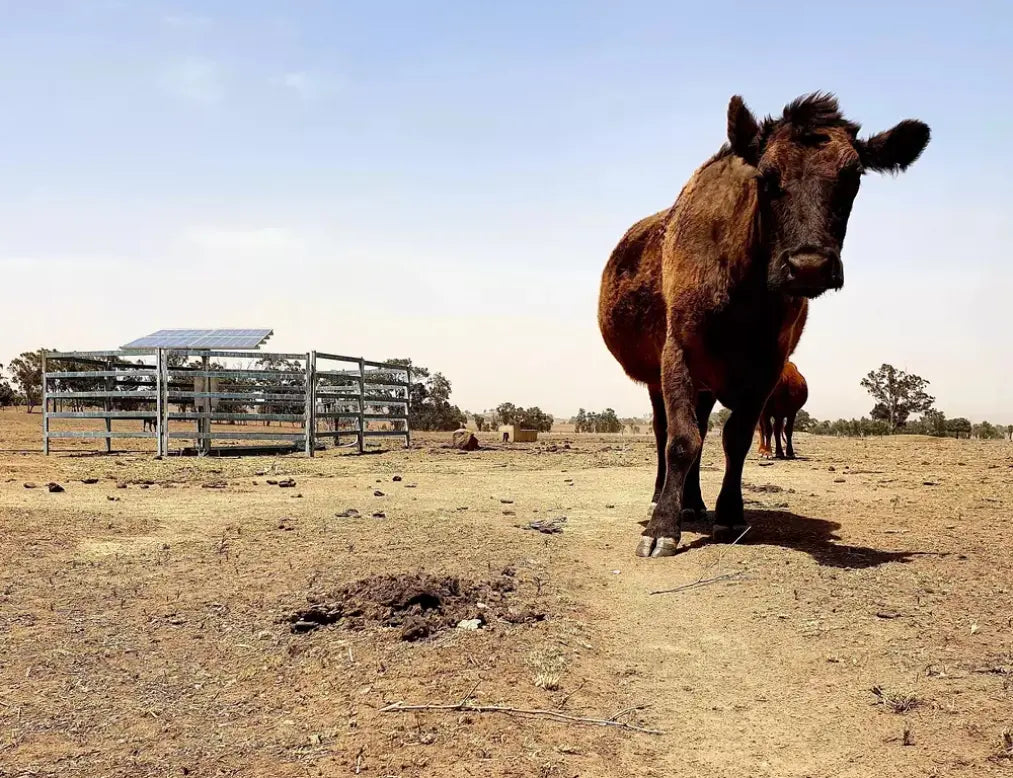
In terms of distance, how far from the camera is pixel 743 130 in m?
5.27

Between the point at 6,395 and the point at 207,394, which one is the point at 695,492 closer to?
the point at 207,394

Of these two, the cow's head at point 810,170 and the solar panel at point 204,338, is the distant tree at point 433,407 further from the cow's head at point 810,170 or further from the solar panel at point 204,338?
the cow's head at point 810,170

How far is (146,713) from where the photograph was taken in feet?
9.70

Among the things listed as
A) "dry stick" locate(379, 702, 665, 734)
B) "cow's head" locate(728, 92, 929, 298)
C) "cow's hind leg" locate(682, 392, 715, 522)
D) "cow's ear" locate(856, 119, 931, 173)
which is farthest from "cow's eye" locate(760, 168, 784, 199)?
"dry stick" locate(379, 702, 665, 734)

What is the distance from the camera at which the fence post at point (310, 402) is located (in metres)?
16.6

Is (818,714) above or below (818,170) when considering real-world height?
below

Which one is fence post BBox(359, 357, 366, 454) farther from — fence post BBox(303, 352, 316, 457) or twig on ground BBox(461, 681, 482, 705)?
twig on ground BBox(461, 681, 482, 705)

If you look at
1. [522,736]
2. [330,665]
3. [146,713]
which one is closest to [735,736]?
[522,736]

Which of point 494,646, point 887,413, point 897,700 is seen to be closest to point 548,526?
point 494,646

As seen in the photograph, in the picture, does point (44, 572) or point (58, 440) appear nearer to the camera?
point (44, 572)

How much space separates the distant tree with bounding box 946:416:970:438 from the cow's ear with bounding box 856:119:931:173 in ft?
90.5

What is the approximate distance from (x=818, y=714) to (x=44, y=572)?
4.32 meters

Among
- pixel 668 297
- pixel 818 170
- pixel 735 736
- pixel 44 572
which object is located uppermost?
pixel 818 170

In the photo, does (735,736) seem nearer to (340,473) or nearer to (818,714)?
(818,714)
